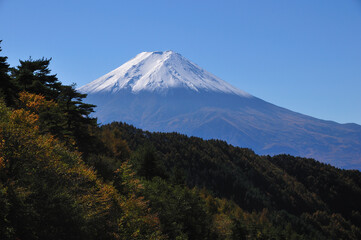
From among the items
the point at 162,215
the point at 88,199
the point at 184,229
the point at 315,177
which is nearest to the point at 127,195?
the point at 162,215

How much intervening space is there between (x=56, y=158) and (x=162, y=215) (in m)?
16.6

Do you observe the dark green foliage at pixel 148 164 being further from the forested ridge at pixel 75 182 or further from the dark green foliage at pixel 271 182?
the dark green foliage at pixel 271 182

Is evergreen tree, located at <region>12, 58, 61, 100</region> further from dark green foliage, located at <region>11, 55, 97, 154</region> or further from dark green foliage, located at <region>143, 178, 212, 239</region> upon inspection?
dark green foliage, located at <region>143, 178, 212, 239</region>

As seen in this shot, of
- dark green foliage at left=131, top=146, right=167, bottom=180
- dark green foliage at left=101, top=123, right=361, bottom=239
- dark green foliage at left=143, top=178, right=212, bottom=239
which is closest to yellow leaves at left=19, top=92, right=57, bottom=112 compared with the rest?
dark green foliage at left=143, top=178, right=212, bottom=239

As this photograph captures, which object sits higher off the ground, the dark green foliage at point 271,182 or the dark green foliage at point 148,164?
the dark green foliage at point 148,164

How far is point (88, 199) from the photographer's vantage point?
25.8m

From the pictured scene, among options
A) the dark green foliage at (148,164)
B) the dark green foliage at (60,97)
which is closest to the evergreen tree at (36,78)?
the dark green foliage at (60,97)

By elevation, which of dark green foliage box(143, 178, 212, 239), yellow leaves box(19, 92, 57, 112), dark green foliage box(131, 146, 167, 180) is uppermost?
yellow leaves box(19, 92, 57, 112)

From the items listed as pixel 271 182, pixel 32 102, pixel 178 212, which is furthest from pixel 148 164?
pixel 271 182

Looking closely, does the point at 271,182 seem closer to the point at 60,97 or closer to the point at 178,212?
the point at 178,212

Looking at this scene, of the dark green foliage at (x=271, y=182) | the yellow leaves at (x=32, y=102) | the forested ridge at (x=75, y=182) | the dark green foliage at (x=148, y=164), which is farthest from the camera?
the dark green foliage at (x=271, y=182)

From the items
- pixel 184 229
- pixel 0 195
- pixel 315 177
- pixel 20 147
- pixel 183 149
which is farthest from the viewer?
pixel 315 177

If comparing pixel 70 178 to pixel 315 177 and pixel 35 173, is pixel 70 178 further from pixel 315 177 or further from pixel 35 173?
pixel 315 177

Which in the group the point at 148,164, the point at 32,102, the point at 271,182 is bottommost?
the point at 271,182
